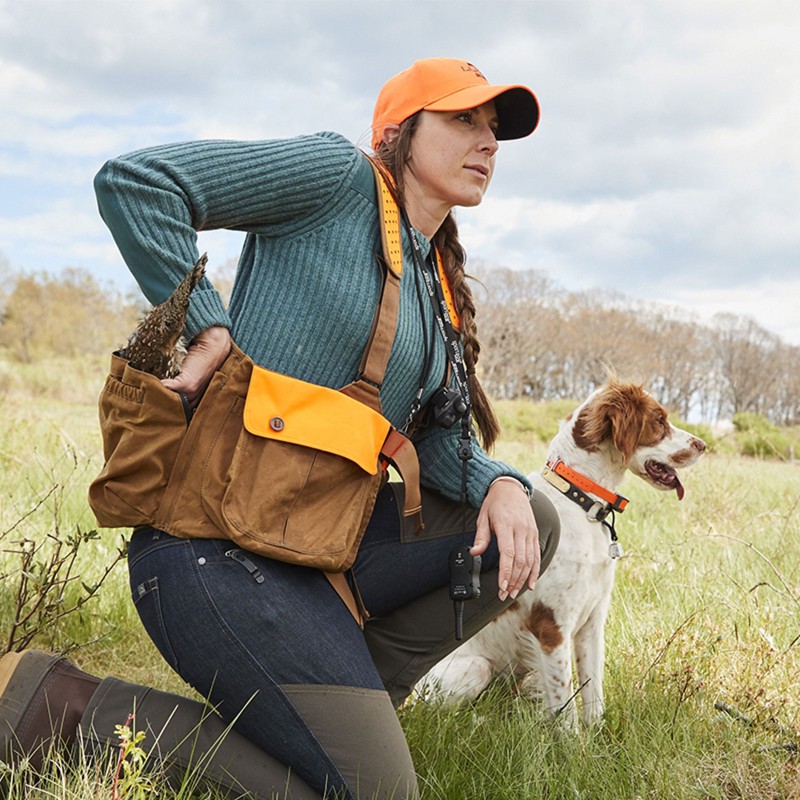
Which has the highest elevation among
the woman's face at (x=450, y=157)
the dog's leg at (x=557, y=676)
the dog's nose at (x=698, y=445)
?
the woman's face at (x=450, y=157)

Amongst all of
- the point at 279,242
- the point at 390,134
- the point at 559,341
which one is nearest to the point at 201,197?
the point at 279,242

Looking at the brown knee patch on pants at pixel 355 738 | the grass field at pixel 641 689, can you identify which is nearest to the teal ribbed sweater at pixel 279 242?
the brown knee patch on pants at pixel 355 738

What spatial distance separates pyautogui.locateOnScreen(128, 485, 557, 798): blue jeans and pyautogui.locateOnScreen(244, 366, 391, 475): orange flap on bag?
0.32 m

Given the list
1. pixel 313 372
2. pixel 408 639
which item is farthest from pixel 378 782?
pixel 313 372

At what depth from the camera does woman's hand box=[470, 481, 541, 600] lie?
251 centimetres

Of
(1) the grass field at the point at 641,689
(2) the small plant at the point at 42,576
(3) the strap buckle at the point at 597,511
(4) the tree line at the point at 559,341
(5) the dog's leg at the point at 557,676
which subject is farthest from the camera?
(4) the tree line at the point at 559,341

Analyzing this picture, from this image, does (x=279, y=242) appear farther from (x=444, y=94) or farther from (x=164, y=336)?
(x=444, y=94)

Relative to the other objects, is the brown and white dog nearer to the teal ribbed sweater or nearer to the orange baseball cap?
the teal ribbed sweater

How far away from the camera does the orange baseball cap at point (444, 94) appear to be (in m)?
2.59

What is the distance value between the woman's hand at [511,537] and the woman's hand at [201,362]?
0.92 meters

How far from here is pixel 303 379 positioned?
2.34 meters

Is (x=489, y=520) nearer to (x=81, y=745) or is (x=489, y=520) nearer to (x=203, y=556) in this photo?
(x=203, y=556)

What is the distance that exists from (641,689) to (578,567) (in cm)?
49

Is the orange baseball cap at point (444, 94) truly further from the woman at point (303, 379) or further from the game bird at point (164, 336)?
the game bird at point (164, 336)
